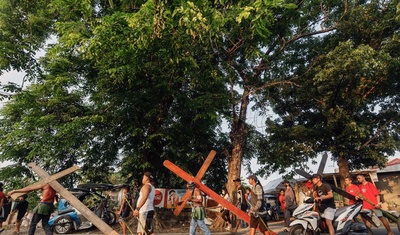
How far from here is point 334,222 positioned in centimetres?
671

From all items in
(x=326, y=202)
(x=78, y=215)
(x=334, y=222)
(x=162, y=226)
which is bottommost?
(x=334, y=222)

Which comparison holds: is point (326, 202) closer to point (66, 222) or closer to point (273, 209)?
point (66, 222)

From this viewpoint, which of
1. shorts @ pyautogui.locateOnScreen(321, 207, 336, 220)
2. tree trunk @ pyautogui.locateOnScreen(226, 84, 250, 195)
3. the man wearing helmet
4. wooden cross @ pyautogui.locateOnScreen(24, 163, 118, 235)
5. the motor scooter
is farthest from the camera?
tree trunk @ pyautogui.locateOnScreen(226, 84, 250, 195)

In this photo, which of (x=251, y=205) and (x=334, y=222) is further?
(x=251, y=205)

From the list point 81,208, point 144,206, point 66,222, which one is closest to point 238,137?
point 144,206

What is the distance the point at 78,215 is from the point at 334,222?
9.52 metres

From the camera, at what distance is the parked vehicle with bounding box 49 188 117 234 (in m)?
11.4

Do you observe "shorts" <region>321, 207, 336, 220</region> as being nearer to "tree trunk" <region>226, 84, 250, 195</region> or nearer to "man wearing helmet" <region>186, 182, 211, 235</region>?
"man wearing helmet" <region>186, 182, 211, 235</region>

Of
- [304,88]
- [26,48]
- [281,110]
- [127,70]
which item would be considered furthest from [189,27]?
[281,110]

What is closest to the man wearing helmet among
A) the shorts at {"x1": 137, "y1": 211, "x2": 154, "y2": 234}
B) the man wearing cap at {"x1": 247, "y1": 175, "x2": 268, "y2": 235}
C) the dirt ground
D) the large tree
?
the shorts at {"x1": 137, "y1": 211, "x2": 154, "y2": 234}

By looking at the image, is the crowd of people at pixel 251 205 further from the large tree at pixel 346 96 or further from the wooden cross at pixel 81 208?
the large tree at pixel 346 96

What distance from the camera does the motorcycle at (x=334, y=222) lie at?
21.2ft

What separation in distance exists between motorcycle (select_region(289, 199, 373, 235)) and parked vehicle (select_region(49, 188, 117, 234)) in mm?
7716

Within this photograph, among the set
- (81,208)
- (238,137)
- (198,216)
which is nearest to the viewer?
(81,208)
